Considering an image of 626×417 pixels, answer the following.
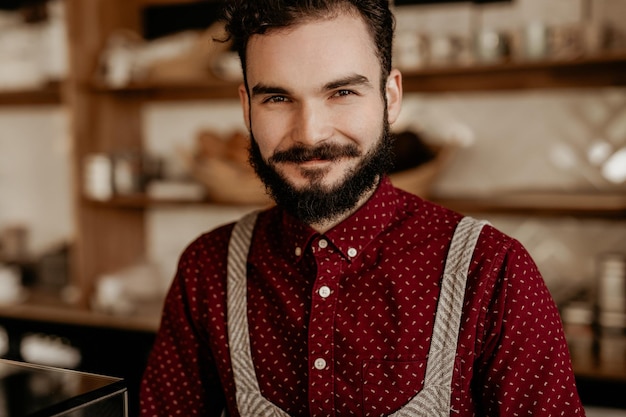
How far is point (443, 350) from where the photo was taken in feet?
3.77

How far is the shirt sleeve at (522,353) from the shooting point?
3.60ft

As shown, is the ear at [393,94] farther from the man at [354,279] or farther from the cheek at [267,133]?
the cheek at [267,133]

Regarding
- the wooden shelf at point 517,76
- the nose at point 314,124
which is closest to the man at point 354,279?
the nose at point 314,124

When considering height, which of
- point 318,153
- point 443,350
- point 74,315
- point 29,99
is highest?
point 318,153

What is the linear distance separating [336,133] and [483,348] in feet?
1.42

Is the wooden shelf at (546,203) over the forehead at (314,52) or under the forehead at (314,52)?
under

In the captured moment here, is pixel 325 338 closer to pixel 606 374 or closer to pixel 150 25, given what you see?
pixel 606 374

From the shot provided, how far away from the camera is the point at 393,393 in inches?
46.0

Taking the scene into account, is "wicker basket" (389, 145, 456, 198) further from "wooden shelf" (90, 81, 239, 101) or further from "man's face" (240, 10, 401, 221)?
"man's face" (240, 10, 401, 221)

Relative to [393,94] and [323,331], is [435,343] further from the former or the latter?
[393,94]

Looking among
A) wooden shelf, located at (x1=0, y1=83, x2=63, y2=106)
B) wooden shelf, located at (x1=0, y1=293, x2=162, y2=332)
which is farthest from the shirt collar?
wooden shelf, located at (x1=0, y1=83, x2=63, y2=106)

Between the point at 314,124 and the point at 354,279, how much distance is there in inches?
11.5

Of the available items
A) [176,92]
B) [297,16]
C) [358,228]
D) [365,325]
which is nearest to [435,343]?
[365,325]

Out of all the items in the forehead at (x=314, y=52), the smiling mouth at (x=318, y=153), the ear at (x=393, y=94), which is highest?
the forehead at (x=314, y=52)
